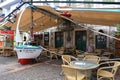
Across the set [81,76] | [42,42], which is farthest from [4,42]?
[81,76]

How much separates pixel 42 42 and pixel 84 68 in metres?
15.9

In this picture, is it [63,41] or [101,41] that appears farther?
[63,41]

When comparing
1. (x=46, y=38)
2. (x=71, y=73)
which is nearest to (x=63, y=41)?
(x=46, y=38)

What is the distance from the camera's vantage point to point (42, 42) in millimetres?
21906

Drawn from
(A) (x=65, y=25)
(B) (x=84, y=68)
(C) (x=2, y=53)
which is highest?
(A) (x=65, y=25)

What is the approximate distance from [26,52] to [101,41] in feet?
22.6

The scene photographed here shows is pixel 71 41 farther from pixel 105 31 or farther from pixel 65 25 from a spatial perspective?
pixel 105 31

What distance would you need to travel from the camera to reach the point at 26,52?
11883 mm

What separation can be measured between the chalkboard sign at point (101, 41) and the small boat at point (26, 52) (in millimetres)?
6029

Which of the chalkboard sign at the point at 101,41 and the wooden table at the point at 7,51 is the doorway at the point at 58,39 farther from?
the wooden table at the point at 7,51

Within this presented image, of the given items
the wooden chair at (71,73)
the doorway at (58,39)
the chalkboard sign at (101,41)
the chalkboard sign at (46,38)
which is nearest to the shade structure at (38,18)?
the doorway at (58,39)

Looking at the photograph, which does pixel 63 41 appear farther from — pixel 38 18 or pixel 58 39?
pixel 38 18

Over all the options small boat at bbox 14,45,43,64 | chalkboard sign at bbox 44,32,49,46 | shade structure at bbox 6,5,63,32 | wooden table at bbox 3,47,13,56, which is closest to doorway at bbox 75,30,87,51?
shade structure at bbox 6,5,63,32

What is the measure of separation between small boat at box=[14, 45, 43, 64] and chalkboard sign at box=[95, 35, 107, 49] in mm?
6029
